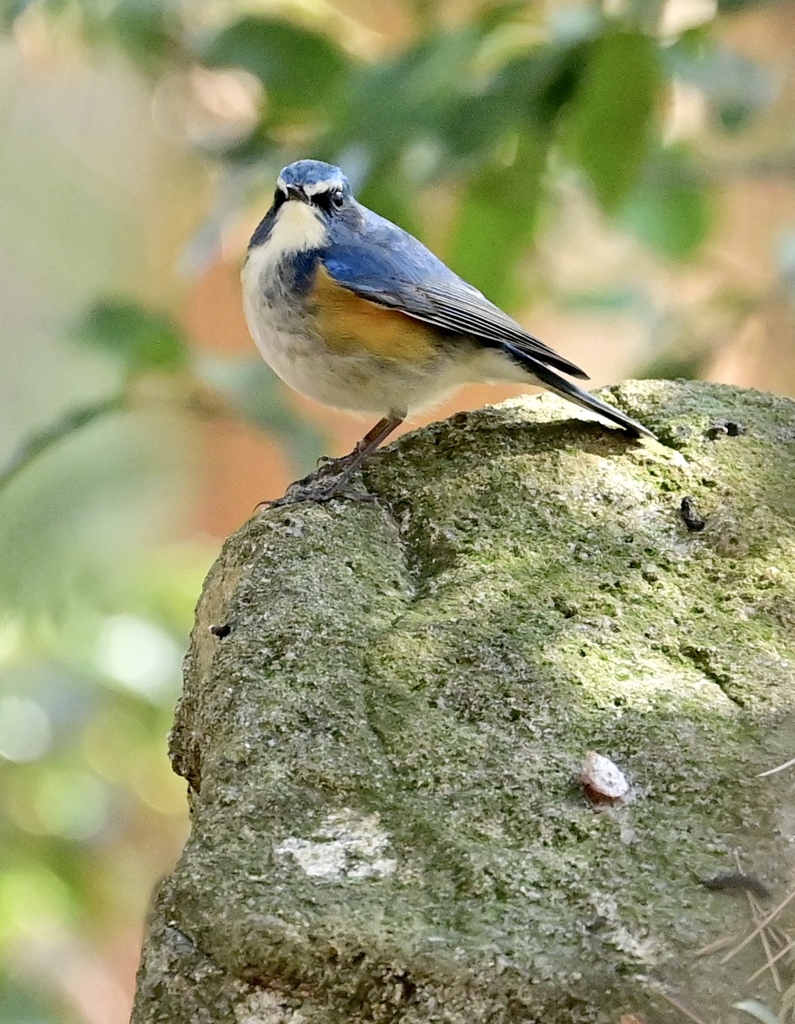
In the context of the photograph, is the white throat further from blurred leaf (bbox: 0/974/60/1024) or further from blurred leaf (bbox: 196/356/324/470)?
blurred leaf (bbox: 0/974/60/1024)

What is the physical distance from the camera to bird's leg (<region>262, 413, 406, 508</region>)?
2.36 metres

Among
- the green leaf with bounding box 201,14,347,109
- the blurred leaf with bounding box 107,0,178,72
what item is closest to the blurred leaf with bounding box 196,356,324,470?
the green leaf with bounding box 201,14,347,109

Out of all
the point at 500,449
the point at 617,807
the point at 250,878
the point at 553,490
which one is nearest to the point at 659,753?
the point at 617,807

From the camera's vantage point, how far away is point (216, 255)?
3.59m

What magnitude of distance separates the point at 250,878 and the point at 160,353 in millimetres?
1824

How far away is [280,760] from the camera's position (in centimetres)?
164

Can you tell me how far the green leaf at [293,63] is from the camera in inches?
130

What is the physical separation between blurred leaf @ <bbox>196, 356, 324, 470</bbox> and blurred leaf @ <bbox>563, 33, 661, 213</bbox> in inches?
36.8

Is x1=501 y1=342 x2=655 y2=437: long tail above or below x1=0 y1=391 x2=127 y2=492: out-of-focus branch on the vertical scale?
above

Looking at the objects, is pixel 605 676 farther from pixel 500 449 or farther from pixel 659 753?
pixel 500 449

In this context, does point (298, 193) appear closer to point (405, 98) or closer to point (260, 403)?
point (405, 98)

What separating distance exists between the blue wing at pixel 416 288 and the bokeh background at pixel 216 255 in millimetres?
187

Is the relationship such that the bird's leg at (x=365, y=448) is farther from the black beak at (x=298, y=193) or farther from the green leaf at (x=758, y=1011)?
the green leaf at (x=758, y=1011)

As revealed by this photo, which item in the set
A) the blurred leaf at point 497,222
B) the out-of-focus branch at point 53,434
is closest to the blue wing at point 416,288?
the blurred leaf at point 497,222
